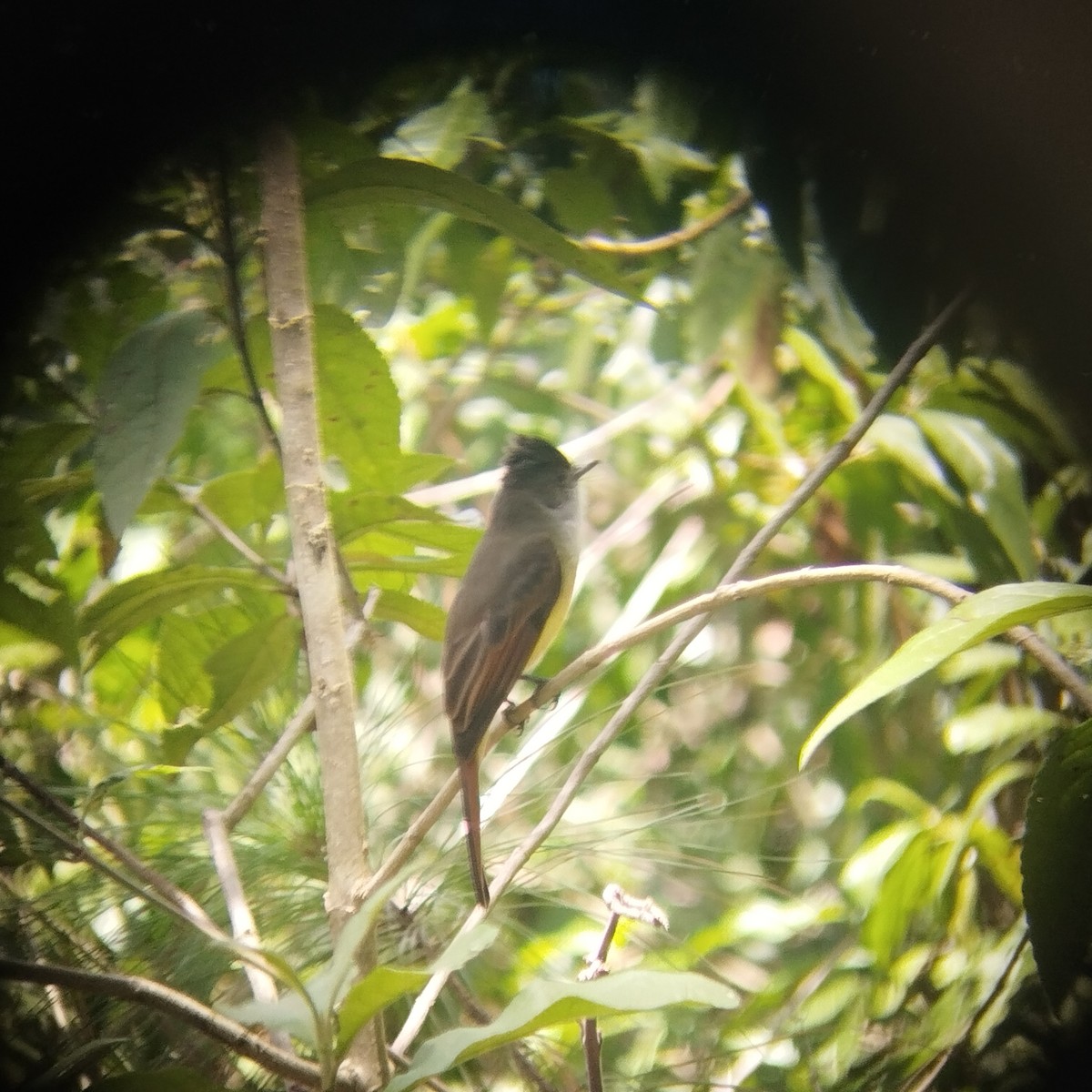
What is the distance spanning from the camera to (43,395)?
1.05 metres

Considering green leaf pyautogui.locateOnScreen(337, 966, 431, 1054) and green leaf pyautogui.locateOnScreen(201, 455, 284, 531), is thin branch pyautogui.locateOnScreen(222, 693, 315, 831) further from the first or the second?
green leaf pyautogui.locateOnScreen(337, 966, 431, 1054)

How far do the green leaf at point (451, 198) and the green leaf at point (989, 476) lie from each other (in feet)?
1.56

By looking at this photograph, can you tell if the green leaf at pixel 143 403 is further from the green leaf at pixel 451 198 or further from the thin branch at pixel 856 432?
the thin branch at pixel 856 432

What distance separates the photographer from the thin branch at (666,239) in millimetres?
1183

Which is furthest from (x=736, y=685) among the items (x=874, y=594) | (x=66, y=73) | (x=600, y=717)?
(x=66, y=73)

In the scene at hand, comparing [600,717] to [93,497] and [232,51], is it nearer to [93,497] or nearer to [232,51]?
[93,497]

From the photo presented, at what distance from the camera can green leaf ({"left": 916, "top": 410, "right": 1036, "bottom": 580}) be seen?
1122mm

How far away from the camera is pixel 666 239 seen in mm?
1273

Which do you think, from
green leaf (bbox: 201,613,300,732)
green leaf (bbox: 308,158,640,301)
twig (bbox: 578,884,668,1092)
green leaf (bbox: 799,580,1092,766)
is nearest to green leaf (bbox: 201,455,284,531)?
green leaf (bbox: 201,613,300,732)

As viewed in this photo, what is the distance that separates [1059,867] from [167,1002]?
571 mm

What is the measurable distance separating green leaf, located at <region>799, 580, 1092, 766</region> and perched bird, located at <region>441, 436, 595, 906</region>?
0.48 m

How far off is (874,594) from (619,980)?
1135mm

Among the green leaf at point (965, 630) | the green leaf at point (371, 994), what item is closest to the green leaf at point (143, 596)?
the green leaf at point (371, 994)

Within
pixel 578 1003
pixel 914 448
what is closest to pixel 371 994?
pixel 578 1003
